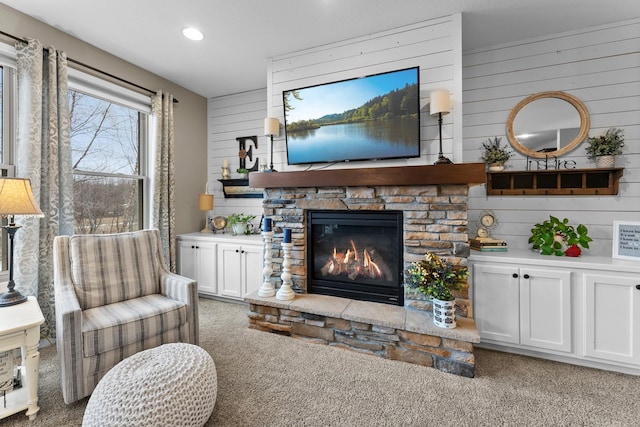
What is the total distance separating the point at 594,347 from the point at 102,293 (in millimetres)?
3499

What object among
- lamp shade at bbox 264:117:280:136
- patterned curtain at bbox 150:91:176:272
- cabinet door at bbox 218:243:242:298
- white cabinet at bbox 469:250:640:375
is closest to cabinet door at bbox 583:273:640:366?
white cabinet at bbox 469:250:640:375

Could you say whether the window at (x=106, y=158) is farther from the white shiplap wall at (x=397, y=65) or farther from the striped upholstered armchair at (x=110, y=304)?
the white shiplap wall at (x=397, y=65)

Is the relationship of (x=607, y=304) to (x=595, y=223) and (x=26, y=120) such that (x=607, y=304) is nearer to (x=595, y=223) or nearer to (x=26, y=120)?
(x=595, y=223)

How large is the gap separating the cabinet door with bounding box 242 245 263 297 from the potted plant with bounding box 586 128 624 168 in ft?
10.3

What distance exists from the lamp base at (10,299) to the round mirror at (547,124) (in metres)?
3.90

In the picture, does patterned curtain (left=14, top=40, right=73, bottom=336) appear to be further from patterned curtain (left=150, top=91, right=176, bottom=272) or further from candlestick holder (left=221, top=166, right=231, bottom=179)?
candlestick holder (left=221, top=166, right=231, bottom=179)

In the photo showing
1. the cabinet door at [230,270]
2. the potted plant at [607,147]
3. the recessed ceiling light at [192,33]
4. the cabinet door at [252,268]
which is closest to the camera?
the potted plant at [607,147]

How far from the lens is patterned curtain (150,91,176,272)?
3.29 m

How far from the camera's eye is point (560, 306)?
207 centimetres

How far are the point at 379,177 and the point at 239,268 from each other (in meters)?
1.95

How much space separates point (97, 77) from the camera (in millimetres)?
2793

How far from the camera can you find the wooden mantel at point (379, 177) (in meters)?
2.08

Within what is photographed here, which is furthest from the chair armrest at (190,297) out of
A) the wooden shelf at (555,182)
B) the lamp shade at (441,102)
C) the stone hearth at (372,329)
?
the wooden shelf at (555,182)

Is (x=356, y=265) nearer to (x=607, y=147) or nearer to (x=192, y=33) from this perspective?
(x=607, y=147)
